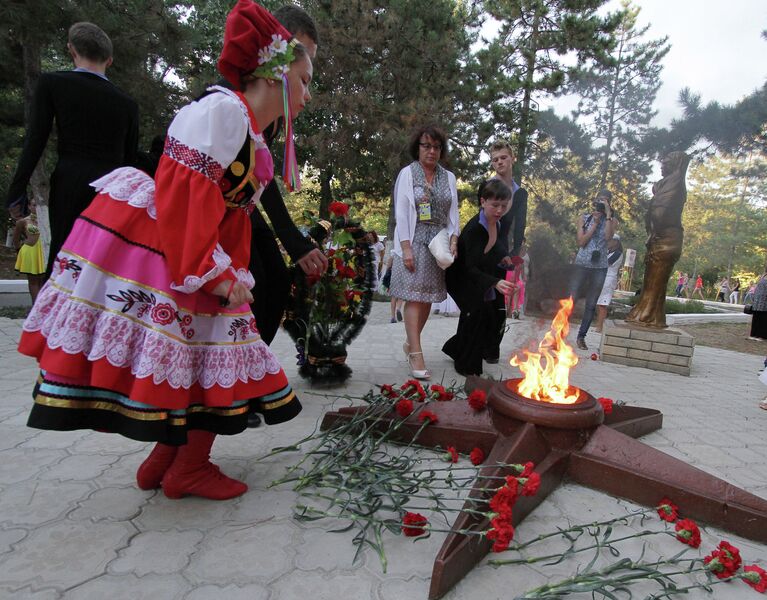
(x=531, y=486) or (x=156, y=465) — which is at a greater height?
(x=531, y=486)

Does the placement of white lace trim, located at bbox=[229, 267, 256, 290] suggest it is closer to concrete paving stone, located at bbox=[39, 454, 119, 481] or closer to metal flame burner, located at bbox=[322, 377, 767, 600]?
metal flame burner, located at bbox=[322, 377, 767, 600]

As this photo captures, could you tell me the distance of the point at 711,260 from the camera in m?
28.5

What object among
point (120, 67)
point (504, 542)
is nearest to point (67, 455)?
point (504, 542)

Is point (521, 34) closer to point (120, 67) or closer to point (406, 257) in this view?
point (120, 67)

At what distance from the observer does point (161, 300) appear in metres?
1.44

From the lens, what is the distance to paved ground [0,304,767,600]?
1354 mm

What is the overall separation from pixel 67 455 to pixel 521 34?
1515cm

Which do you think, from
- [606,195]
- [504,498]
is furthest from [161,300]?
[606,195]

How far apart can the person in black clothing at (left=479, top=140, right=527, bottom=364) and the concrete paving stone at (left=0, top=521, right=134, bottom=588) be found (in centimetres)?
315

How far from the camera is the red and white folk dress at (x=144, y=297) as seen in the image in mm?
1380

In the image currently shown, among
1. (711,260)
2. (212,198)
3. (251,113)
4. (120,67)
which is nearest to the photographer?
(212,198)

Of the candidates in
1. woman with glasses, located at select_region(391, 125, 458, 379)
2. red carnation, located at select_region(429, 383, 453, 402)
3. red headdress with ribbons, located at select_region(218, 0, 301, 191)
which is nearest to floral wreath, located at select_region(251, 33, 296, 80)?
red headdress with ribbons, located at select_region(218, 0, 301, 191)

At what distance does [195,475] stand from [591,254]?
16.5ft

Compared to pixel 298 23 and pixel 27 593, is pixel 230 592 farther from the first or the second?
pixel 298 23
